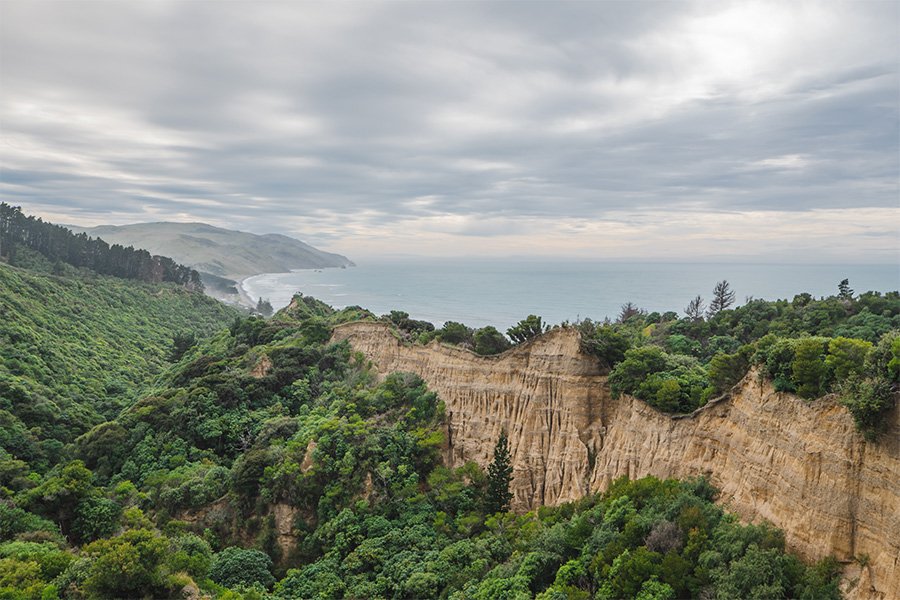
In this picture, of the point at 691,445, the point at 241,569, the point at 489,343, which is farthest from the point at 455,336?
the point at 691,445

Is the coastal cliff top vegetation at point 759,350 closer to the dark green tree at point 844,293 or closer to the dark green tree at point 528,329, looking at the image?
the dark green tree at point 528,329

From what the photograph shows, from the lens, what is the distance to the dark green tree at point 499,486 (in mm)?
23781

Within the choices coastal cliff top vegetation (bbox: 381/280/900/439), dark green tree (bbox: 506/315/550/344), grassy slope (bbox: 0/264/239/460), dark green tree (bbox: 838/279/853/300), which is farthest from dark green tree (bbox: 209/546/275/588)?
dark green tree (bbox: 838/279/853/300)

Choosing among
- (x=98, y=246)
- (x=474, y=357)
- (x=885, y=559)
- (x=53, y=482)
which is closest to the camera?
(x=885, y=559)

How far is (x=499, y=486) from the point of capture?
23.8 meters

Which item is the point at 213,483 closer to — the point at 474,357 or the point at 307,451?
the point at 307,451

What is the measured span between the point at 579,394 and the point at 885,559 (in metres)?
12.7

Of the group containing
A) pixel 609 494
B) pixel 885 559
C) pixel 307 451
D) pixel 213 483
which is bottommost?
pixel 213 483

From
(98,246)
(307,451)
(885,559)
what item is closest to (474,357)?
(307,451)

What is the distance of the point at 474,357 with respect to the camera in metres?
30.5

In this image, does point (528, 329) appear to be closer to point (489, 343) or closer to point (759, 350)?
point (489, 343)

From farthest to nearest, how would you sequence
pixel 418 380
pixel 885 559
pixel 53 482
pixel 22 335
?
1. pixel 22 335
2. pixel 418 380
3. pixel 53 482
4. pixel 885 559

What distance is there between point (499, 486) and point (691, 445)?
8855 millimetres

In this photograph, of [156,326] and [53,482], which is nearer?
[53,482]
